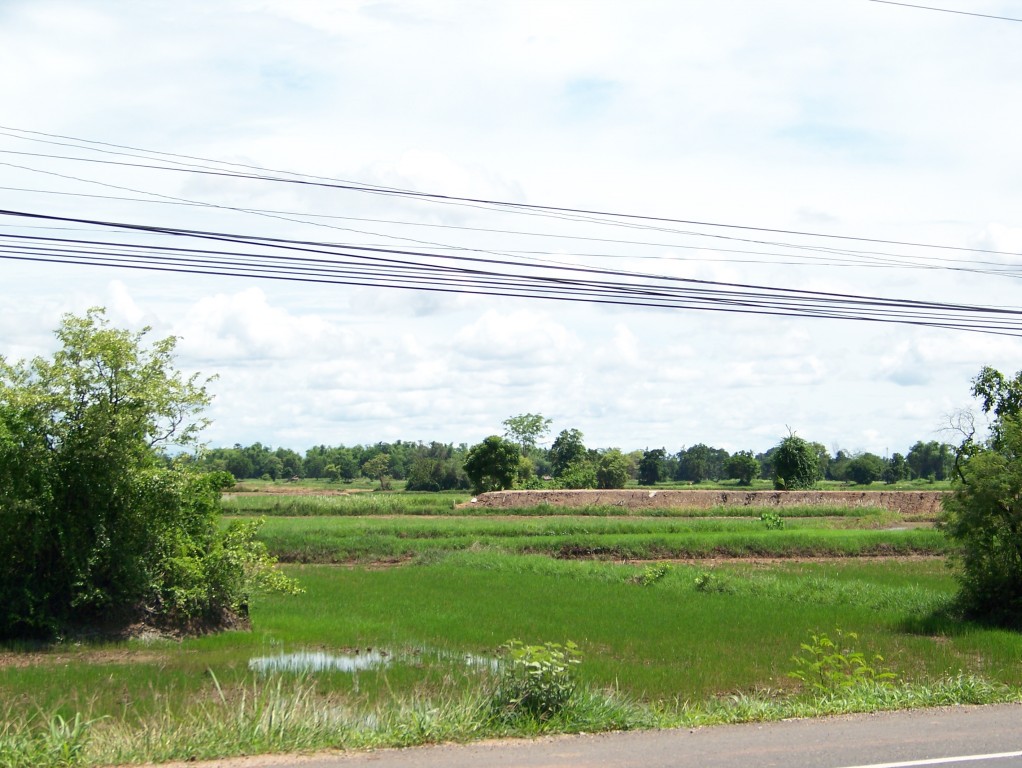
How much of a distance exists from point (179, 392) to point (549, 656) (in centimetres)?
1143

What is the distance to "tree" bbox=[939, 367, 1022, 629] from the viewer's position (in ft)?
71.4

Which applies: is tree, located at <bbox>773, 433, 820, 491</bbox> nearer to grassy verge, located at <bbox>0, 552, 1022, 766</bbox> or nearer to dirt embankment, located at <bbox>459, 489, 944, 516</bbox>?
dirt embankment, located at <bbox>459, 489, 944, 516</bbox>

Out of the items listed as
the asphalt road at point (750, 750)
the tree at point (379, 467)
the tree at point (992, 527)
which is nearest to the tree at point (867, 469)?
the tree at point (379, 467)

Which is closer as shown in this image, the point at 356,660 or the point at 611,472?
the point at 356,660

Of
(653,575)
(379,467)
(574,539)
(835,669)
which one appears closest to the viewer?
(835,669)

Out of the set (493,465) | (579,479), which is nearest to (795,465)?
(579,479)

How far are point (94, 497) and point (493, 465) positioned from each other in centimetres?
5758

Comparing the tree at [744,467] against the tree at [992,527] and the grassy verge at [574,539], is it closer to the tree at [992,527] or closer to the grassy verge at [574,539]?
the grassy verge at [574,539]

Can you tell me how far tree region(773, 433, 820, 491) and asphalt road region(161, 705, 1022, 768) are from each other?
2584 inches

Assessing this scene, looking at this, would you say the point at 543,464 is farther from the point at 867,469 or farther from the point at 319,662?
the point at 319,662

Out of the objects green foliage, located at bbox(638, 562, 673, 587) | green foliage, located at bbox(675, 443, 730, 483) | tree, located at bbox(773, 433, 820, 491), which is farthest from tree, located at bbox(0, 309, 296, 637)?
green foliage, located at bbox(675, 443, 730, 483)

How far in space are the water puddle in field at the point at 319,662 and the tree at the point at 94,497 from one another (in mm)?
3410

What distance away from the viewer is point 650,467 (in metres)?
127

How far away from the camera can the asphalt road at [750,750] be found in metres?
9.09
